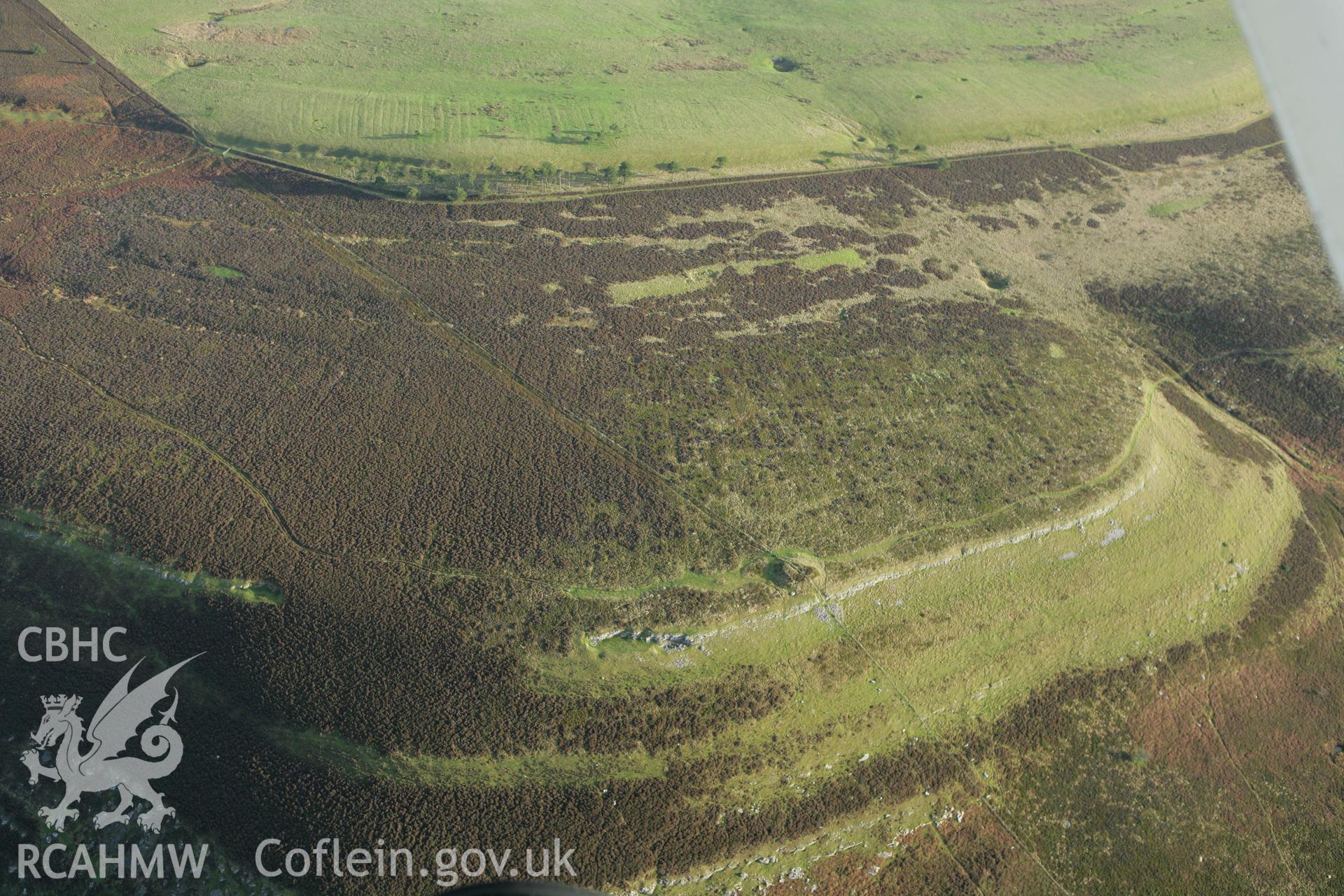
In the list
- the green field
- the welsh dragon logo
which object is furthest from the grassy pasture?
the green field

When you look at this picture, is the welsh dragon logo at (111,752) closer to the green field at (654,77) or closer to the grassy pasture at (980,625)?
the grassy pasture at (980,625)

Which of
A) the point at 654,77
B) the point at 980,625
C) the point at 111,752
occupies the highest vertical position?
the point at 654,77

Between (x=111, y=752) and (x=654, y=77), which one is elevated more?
(x=654, y=77)

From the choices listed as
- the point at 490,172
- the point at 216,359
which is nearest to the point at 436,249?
the point at 490,172

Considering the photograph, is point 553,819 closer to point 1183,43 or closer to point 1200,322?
point 1200,322

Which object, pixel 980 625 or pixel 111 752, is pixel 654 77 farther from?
pixel 111 752

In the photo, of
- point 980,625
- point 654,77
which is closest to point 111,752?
point 980,625
